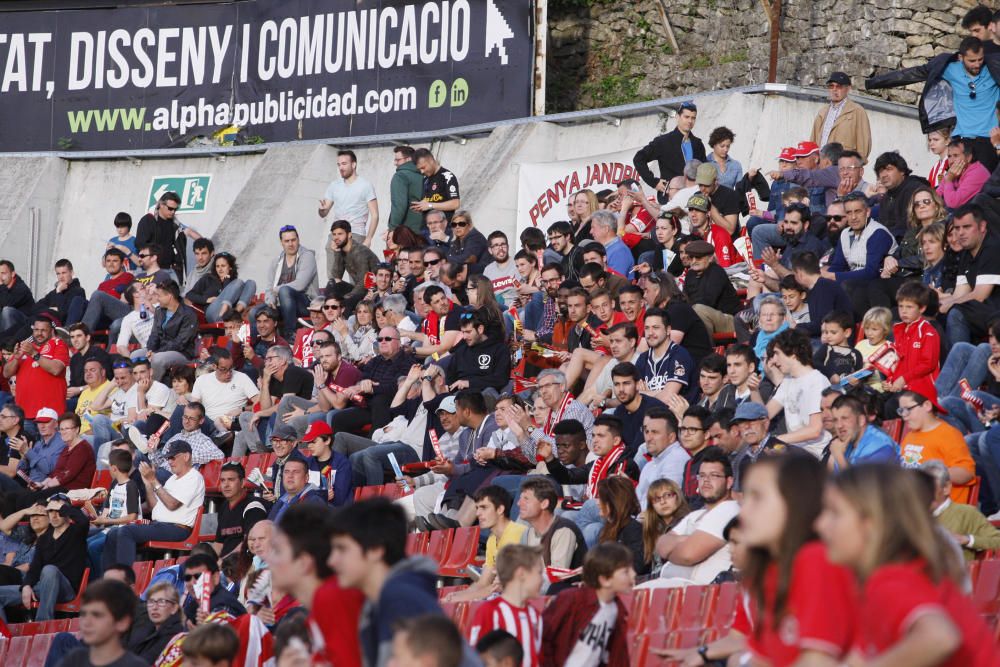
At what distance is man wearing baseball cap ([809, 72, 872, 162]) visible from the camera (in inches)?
617

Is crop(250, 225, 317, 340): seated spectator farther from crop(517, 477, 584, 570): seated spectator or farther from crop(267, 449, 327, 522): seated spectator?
crop(517, 477, 584, 570): seated spectator

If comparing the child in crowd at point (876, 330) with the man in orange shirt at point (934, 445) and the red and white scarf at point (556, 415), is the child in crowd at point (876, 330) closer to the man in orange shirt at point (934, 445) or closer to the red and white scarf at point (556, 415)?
the man in orange shirt at point (934, 445)

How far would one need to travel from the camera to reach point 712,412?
1086cm

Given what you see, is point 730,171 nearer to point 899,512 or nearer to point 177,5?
point 177,5

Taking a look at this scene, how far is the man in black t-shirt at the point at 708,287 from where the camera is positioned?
1338 centimetres

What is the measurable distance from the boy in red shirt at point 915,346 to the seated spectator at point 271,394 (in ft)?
20.1

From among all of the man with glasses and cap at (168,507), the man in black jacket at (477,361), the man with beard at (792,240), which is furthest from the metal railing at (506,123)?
the man with glasses and cap at (168,507)

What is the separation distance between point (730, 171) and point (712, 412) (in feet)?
18.3

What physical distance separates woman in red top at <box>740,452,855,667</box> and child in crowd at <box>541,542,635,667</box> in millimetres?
2807

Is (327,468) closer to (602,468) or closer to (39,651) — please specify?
(39,651)

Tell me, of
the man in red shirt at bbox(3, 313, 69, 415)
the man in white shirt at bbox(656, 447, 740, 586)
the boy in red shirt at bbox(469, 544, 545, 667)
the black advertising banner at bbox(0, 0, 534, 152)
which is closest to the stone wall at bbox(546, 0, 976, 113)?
the black advertising banner at bbox(0, 0, 534, 152)

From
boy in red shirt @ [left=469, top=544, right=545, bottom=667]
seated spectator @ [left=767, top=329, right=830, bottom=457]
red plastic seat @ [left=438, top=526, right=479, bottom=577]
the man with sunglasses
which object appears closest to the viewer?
boy in red shirt @ [left=469, top=544, right=545, bottom=667]

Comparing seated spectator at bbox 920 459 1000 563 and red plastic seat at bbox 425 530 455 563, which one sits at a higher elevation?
seated spectator at bbox 920 459 1000 563

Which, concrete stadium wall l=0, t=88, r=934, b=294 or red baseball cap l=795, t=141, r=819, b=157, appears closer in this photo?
red baseball cap l=795, t=141, r=819, b=157
